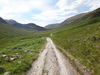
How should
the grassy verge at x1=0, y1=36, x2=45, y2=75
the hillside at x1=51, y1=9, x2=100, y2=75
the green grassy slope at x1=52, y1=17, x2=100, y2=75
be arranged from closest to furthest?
the grassy verge at x1=0, y1=36, x2=45, y2=75
the green grassy slope at x1=52, y1=17, x2=100, y2=75
the hillside at x1=51, y1=9, x2=100, y2=75

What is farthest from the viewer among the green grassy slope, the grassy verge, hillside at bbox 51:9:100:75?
hillside at bbox 51:9:100:75

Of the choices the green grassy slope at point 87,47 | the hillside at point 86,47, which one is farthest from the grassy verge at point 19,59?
the green grassy slope at point 87,47

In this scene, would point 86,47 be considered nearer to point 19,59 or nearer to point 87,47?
point 87,47

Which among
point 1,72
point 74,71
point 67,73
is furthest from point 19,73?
point 74,71

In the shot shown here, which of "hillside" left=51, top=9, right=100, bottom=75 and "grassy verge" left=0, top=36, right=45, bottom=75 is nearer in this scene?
"grassy verge" left=0, top=36, right=45, bottom=75

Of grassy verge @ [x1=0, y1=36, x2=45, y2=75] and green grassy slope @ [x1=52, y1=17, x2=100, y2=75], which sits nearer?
grassy verge @ [x1=0, y1=36, x2=45, y2=75]

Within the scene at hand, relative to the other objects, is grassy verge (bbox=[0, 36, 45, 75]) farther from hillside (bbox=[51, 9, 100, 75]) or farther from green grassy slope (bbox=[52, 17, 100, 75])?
green grassy slope (bbox=[52, 17, 100, 75])

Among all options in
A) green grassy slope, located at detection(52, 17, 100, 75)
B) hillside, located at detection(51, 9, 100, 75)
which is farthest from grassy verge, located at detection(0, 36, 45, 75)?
green grassy slope, located at detection(52, 17, 100, 75)

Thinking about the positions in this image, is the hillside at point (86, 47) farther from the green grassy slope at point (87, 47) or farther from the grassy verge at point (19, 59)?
the grassy verge at point (19, 59)

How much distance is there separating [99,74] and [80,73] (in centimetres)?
205

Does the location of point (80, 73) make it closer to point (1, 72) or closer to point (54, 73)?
point (54, 73)

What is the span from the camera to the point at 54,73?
1163 cm

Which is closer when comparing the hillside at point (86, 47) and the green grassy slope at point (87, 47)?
the green grassy slope at point (87, 47)

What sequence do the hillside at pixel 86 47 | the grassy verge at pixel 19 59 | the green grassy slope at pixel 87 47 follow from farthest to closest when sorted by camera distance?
the hillside at pixel 86 47, the green grassy slope at pixel 87 47, the grassy verge at pixel 19 59
